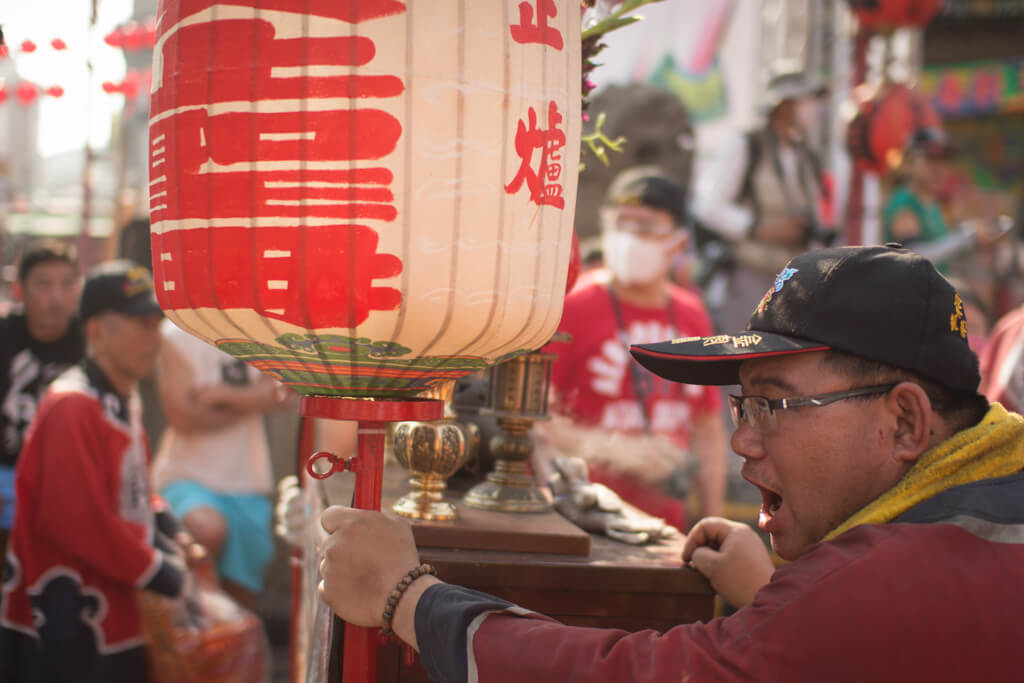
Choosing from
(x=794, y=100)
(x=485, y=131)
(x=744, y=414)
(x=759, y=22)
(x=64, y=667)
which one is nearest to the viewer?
(x=485, y=131)

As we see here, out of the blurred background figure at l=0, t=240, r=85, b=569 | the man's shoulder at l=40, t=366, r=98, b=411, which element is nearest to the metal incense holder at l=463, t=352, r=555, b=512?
the man's shoulder at l=40, t=366, r=98, b=411

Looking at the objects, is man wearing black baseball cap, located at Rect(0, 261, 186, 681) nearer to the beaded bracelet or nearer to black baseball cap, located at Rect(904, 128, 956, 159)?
the beaded bracelet

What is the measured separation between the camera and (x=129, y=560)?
2791 mm

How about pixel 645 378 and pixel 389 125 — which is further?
pixel 645 378

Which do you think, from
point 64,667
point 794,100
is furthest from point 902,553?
point 794,100

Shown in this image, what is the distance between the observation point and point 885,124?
574 centimetres

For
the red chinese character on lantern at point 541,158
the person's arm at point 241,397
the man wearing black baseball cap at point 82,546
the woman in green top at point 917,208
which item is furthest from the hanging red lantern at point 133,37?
the red chinese character on lantern at point 541,158

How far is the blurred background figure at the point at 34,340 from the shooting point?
3.64 meters

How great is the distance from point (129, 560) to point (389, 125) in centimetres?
219

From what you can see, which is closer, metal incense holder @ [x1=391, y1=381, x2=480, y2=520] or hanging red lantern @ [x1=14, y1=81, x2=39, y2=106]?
metal incense holder @ [x1=391, y1=381, x2=480, y2=520]

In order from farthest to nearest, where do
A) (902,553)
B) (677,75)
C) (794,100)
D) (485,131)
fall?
(677,75)
(794,100)
(485,131)
(902,553)

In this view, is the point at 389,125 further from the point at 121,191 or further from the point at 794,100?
the point at 121,191

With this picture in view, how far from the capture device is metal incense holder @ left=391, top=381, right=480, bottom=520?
1620 mm

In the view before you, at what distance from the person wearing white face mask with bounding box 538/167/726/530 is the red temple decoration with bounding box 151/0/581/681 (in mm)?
1985
